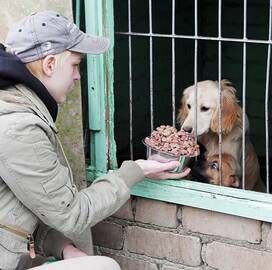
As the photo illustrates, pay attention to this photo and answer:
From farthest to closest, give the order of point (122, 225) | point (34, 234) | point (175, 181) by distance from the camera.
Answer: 1. point (122, 225)
2. point (175, 181)
3. point (34, 234)

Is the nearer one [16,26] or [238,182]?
[16,26]

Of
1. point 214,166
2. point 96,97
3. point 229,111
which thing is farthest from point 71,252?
point 229,111

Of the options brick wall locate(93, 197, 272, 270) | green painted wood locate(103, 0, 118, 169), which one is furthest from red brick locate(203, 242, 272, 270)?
green painted wood locate(103, 0, 118, 169)

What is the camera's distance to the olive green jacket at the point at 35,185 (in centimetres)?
254

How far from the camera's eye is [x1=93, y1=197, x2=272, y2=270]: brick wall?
315 cm

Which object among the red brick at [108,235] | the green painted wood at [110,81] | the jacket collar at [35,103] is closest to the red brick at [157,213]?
the red brick at [108,235]

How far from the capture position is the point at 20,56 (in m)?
2.67

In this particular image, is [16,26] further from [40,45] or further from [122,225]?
[122,225]

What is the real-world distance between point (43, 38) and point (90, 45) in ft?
0.71

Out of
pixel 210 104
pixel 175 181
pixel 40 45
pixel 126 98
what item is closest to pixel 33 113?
pixel 40 45

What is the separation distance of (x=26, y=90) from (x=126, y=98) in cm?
214

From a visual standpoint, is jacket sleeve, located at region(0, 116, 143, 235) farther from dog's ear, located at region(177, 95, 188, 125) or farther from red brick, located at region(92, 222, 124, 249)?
dog's ear, located at region(177, 95, 188, 125)

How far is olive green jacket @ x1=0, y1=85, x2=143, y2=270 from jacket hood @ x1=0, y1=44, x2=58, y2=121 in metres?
0.03

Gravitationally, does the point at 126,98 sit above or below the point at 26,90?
below
